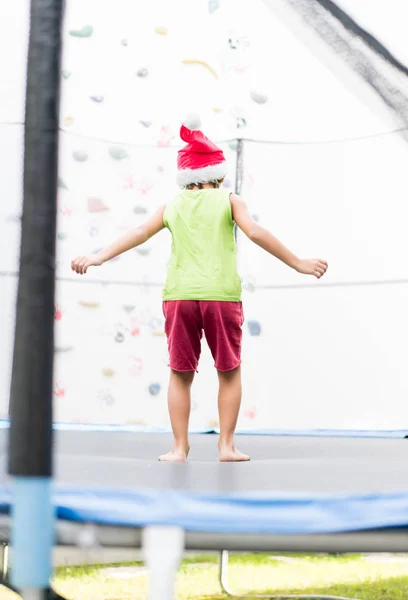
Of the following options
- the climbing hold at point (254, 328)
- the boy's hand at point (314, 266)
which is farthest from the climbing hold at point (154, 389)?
the boy's hand at point (314, 266)

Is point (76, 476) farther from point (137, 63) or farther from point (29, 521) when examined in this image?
point (137, 63)

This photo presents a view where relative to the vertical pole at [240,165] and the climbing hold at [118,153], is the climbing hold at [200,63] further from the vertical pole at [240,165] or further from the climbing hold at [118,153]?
the climbing hold at [118,153]

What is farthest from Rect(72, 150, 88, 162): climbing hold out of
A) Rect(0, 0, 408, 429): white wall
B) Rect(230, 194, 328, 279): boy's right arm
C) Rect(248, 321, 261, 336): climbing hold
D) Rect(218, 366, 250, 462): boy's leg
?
Rect(218, 366, 250, 462): boy's leg

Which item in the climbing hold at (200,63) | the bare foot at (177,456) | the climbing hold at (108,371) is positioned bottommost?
the bare foot at (177,456)

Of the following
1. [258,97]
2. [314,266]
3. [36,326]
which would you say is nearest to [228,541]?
[36,326]

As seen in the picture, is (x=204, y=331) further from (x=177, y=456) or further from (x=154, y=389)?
(x=154, y=389)

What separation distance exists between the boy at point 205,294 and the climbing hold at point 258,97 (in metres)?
1.14

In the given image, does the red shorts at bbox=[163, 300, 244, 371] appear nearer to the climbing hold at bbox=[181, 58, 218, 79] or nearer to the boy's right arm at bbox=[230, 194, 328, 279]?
the boy's right arm at bbox=[230, 194, 328, 279]

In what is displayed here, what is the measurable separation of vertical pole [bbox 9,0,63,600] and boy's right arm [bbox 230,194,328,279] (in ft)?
2.00

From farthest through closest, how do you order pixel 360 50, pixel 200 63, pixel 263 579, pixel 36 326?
pixel 200 63
pixel 263 579
pixel 360 50
pixel 36 326

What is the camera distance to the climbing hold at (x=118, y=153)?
8.45 feet

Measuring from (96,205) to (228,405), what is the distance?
119 centimetres

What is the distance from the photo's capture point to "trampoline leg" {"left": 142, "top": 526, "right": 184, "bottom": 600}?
0.91m

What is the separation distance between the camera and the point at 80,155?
2.54m
